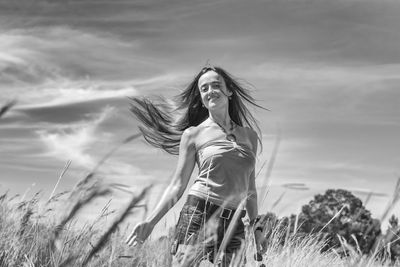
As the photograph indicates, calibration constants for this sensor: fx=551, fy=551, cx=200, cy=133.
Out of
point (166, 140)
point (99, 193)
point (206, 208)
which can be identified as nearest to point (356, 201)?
point (166, 140)

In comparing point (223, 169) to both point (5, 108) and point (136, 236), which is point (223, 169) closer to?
point (136, 236)

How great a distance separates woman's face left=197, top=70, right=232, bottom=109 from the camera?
454 cm

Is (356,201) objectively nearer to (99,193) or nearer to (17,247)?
(17,247)

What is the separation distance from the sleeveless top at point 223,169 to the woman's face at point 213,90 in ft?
1.20

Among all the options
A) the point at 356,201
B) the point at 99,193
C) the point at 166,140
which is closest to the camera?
the point at 99,193

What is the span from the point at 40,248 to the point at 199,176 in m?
1.29

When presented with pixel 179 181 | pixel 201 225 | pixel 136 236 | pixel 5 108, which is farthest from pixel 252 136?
pixel 5 108

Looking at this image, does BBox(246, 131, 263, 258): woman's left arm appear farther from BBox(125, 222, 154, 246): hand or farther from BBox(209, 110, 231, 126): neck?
BBox(125, 222, 154, 246): hand

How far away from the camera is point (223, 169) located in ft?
13.9

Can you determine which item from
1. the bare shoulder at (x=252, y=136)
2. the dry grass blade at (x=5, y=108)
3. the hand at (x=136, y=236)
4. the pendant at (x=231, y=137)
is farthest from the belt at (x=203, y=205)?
the dry grass blade at (x=5, y=108)

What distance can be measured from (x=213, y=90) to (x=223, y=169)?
72 centimetres

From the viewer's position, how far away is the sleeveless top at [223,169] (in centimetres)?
415

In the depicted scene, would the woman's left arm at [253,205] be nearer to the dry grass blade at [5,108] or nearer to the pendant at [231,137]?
the pendant at [231,137]

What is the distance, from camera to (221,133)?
4.41 metres
